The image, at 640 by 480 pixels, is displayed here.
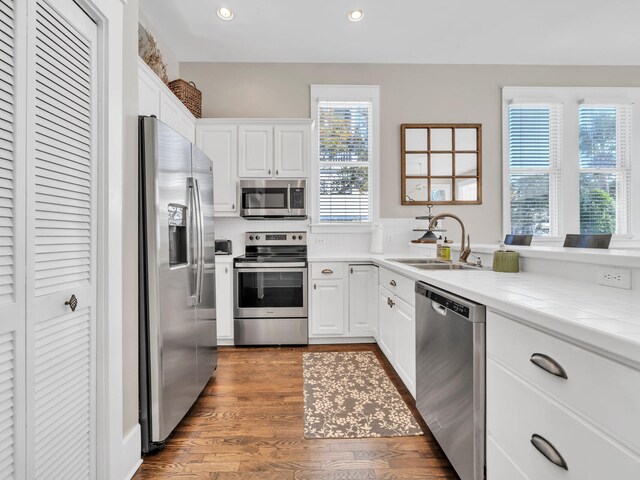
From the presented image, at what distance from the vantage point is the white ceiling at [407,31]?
296cm

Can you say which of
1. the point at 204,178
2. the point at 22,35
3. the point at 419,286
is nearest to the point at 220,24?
the point at 204,178

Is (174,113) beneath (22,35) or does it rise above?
above

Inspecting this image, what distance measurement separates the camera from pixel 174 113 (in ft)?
9.59

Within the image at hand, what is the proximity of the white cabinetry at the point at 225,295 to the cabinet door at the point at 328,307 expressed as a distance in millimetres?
826

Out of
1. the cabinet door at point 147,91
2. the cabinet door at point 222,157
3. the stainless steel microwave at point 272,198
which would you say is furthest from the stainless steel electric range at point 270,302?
the cabinet door at point 147,91

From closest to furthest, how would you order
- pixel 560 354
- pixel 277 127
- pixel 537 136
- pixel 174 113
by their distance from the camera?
pixel 560 354
pixel 174 113
pixel 277 127
pixel 537 136

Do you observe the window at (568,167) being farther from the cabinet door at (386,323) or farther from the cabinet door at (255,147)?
the cabinet door at (255,147)

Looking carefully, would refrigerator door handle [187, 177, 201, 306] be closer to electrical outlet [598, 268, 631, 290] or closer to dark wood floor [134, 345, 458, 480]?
dark wood floor [134, 345, 458, 480]

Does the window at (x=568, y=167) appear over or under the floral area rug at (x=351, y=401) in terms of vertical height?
over

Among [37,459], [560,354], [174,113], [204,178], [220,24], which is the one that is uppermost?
[220,24]

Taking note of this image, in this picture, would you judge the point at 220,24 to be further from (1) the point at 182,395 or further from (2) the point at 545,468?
(2) the point at 545,468

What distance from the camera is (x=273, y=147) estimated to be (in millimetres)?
3564

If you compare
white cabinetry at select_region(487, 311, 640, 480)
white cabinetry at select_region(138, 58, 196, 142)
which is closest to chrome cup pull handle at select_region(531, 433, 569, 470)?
white cabinetry at select_region(487, 311, 640, 480)

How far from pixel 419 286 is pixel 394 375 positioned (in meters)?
1.15
